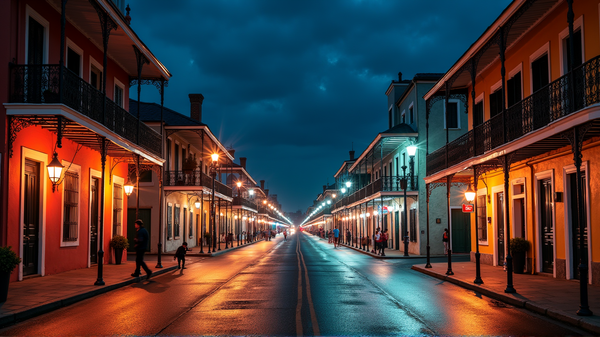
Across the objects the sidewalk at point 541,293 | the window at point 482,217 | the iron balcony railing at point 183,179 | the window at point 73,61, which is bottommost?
the sidewalk at point 541,293

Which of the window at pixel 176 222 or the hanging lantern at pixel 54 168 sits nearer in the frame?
the hanging lantern at pixel 54 168

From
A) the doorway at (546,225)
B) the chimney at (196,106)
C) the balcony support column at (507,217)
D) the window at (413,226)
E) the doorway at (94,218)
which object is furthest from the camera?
the chimney at (196,106)

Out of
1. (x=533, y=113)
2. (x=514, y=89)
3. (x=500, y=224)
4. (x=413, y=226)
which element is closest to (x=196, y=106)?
(x=413, y=226)

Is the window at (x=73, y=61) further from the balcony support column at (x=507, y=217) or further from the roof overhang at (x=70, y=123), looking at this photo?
the balcony support column at (x=507, y=217)

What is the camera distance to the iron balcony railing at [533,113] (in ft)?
34.9

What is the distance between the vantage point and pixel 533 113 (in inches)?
514

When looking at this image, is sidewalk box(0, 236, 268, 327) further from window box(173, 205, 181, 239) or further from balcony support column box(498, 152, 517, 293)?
window box(173, 205, 181, 239)

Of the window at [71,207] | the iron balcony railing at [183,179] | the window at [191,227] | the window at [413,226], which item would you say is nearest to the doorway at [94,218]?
the window at [71,207]

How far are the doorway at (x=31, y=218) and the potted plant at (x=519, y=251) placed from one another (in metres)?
14.1

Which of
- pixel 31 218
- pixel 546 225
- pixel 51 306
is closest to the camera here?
pixel 51 306

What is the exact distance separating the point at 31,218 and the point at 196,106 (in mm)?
29146

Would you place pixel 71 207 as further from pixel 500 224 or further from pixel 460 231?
pixel 460 231

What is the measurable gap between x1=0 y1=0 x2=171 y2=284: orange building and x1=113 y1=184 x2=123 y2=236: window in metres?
0.88

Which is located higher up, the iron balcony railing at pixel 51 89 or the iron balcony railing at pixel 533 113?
the iron balcony railing at pixel 51 89
